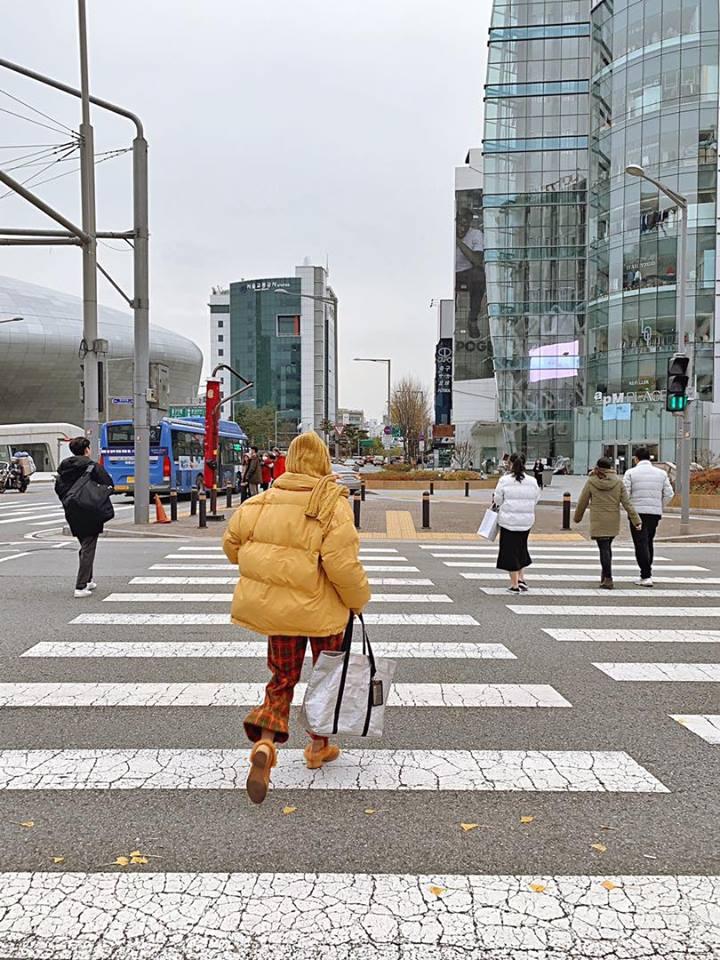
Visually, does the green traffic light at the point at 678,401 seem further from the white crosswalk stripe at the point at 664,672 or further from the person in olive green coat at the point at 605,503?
the white crosswalk stripe at the point at 664,672

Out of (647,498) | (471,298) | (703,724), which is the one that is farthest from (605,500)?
(471,298)

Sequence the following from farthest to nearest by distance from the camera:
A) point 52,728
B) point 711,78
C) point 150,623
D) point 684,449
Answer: point 711,78
point 684,449
point 150,623
point 52,728

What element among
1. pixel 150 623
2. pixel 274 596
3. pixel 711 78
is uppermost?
pixel 711 78

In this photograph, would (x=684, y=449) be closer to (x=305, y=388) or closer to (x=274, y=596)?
(x=274, y=596)

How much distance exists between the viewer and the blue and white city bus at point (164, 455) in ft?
97.6

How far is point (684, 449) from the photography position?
18.1 meters

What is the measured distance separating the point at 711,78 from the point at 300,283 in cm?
9775

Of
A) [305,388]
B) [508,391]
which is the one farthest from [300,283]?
[508,391]

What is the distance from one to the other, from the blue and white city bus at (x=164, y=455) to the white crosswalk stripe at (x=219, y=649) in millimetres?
22691

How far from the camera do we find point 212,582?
35.6 feet

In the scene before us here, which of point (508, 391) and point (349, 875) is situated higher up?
point (508, 391)

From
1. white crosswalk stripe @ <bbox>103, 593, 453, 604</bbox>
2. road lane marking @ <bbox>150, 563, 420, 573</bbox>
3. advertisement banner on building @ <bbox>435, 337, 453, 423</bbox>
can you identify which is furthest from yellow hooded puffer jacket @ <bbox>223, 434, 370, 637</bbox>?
advertisement banner on building @ <bbox>435, 337, 453, 423</bbox>

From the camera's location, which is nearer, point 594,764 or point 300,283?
point 594,764

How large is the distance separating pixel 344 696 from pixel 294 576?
652 mm
